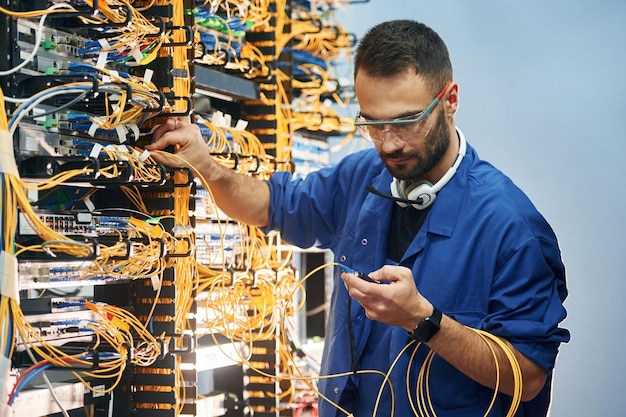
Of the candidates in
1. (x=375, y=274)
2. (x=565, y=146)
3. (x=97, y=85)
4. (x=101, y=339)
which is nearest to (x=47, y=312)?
(x=101, y=339)

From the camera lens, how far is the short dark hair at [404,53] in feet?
6.74

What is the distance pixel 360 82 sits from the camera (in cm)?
212

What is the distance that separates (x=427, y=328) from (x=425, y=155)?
465mm

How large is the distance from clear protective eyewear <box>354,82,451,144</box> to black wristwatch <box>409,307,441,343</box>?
0.46 meters

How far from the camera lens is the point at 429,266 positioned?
2.17m

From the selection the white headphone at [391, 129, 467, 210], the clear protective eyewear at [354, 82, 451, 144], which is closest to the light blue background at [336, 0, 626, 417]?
the white headphone at [391, 129, 467, 210]

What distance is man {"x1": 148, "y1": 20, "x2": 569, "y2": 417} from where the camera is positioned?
2000 millimetres

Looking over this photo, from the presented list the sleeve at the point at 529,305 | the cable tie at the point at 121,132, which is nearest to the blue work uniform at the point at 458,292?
the sleeve at the point at 529,305

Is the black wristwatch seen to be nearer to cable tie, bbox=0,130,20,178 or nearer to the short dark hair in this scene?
the short dark hair

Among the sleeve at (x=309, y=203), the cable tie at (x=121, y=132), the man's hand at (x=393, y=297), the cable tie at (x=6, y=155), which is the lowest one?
the man's hand at (x=393, y=297)

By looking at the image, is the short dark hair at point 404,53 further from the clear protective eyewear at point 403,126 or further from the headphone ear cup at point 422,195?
the headphone ear cup at point 422,195

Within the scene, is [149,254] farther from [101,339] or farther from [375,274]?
[375,274]

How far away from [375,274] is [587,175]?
2.44m

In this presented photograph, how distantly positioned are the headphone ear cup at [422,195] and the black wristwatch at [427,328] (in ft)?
1.20
